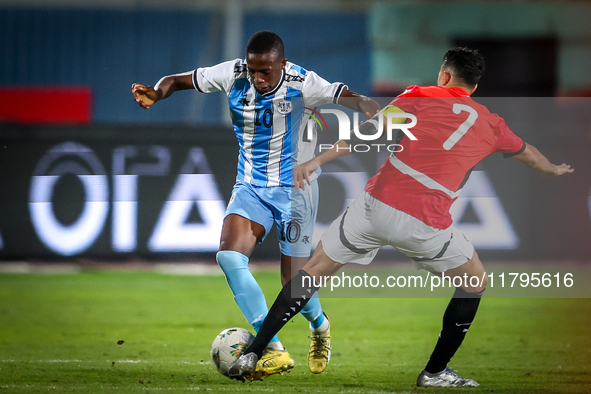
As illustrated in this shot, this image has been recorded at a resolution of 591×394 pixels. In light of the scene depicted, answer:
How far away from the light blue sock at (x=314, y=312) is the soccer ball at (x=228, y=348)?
0.50 meters

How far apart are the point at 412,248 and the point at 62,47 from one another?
15214 mm

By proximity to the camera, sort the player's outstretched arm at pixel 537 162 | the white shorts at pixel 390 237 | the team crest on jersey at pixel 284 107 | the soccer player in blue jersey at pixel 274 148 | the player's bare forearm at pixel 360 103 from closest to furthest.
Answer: the white shorts at pixel 390 237
the player's outstretched arm at pixel 537 162
the player's bare forearm at pixel 360 103
the soccer player in blue jersey at pixel 274 148
the team crest on jersey at pixel 284 107

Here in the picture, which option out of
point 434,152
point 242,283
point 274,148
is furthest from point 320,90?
point 242,283

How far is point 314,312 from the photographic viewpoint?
4543 millimetres

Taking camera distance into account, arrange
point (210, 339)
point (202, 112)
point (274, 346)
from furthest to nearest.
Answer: point (202, 112), point (210, 339), point (274, 346)

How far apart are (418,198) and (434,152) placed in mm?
278

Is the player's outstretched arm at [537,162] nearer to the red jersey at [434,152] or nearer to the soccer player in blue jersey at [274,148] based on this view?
the red jersey at [434,152]

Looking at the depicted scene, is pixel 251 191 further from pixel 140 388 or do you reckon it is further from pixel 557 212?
pixel 557 212

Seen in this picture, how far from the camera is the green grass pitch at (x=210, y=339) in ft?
13.8

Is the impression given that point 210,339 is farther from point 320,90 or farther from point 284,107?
point 320,90

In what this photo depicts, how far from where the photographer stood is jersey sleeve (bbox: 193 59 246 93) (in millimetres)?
4492

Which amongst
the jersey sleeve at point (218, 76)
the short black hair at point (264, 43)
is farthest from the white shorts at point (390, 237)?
the jersey sleeve at point (218, 76)

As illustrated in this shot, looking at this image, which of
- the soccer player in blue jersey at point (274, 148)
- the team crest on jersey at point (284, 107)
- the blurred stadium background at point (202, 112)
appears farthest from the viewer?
the blurred stadium background at point (202, 112)

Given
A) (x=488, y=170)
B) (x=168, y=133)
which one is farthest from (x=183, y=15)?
(x=488, y=170)
